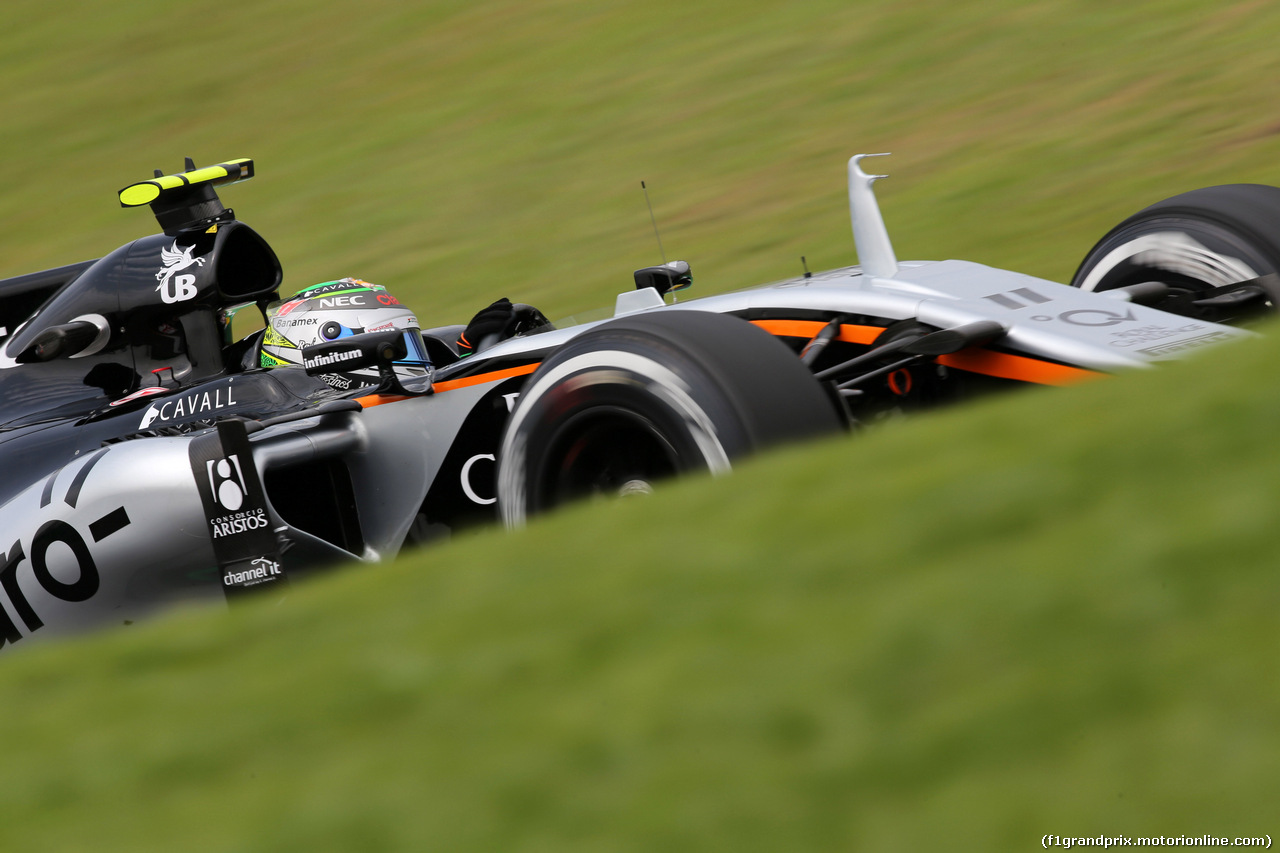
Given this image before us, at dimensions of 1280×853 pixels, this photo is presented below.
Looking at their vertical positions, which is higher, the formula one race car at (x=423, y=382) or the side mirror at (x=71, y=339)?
the side mirror at (x=71, y=339)

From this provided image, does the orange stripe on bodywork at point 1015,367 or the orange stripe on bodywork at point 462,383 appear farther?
the orange stripe on bodywork at point 462,383

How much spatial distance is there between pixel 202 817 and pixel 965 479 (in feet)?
3.98

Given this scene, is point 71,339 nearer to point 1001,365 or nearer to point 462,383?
point 462,383

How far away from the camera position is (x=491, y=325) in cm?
543

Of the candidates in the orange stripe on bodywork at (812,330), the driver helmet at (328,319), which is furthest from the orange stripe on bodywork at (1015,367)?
the driver helmet at (328,319)

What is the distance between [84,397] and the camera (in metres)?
5.73

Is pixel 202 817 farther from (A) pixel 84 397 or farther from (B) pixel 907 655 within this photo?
(A) pixel 84 397

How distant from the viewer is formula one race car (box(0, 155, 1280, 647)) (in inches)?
139

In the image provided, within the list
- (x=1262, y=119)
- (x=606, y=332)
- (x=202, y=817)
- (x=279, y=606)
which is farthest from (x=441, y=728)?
(x=1262, y=119)

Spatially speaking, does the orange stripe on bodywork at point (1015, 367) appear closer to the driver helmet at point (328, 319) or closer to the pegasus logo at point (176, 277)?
the driver helmet at point (328, 319)

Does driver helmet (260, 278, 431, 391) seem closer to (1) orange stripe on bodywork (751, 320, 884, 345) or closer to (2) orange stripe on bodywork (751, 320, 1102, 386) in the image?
(1) orange stripe on bodywork (751, 320, 884, 345)
